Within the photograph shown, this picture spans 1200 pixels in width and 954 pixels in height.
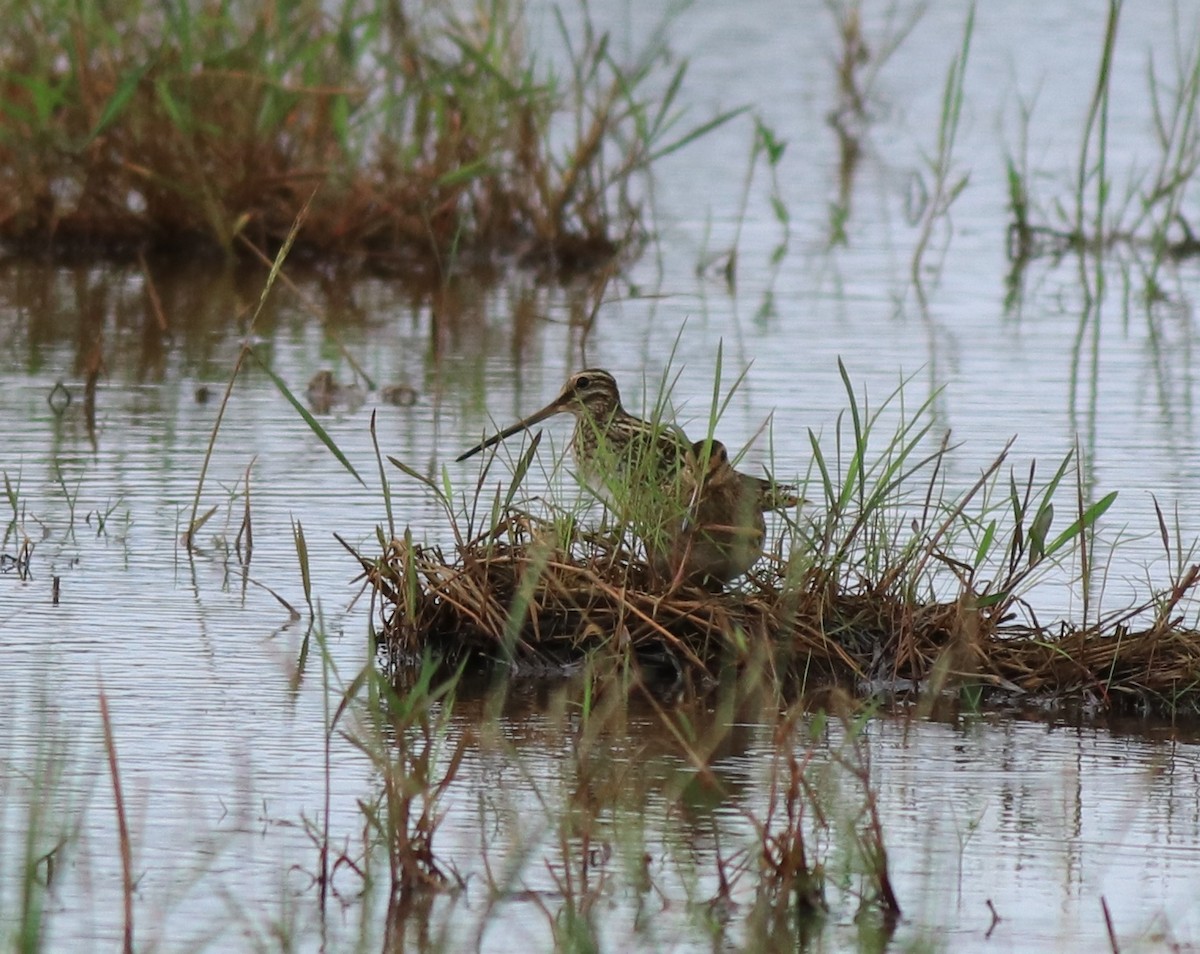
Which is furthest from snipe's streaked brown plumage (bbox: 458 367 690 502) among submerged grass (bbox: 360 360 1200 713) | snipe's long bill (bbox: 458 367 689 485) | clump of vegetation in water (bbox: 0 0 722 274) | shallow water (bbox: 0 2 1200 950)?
clump of vegetation in water (bbox: 0 0 722 274)

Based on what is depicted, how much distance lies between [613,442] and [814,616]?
3.28 feet

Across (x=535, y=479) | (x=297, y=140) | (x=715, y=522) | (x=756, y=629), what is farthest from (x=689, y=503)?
(x=297, y=140)

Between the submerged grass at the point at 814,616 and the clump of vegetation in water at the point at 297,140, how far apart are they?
17.6ft

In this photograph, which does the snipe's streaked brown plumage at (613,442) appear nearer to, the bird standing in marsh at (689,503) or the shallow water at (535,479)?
the bird standing in marsh at (689,503)

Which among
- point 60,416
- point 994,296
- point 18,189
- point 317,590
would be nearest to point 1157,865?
point 317,590

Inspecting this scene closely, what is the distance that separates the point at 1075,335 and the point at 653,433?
4863 millimetres

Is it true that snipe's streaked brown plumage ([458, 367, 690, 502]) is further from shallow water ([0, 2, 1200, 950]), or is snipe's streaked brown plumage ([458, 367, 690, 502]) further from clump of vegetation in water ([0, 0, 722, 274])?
clump of vegetation in water ([0, 0, 722, 274])

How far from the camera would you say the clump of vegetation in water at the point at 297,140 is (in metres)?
11.3

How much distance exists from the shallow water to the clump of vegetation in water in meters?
0.38

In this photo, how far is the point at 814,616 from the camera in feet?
18.8

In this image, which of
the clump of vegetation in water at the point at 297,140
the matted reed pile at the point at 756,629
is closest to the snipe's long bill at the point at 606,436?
the matted reed pile at the point at 756,629

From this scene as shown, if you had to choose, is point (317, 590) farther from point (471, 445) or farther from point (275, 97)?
point (275, 97)

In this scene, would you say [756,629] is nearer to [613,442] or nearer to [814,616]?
[814,616]

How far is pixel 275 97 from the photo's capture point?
11.3m
